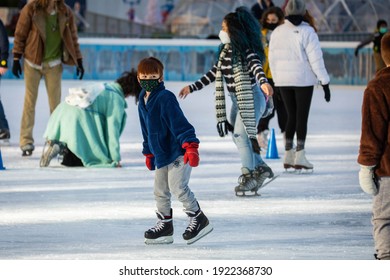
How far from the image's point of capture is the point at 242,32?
9930 mm

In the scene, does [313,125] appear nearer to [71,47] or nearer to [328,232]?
[71,47]

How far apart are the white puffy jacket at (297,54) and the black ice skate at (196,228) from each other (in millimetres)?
4056

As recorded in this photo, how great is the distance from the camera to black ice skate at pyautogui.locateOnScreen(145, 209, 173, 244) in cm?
768

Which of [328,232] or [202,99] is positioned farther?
[202,99]

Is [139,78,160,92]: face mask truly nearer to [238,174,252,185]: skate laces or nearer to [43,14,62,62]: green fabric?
[238,174,252,185]: skate laces

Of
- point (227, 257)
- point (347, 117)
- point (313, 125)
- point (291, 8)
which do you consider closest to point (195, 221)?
point (227, 257)

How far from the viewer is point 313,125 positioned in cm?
1808

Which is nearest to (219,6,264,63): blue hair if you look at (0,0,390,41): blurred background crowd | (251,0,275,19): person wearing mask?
→ (251,0,275,19): person wearing mask

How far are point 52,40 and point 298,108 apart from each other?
2.78 meters

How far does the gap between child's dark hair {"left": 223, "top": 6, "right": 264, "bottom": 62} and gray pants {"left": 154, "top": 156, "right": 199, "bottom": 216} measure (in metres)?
2.40

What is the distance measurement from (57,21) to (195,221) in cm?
600

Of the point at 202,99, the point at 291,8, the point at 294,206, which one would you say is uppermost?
the point at 291,8

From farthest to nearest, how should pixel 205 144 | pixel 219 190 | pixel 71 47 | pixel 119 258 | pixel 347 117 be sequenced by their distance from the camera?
pixel 347 117 → pixel 205 144 → pixel 71 47 → pixel 219 190 → pixel 119 258

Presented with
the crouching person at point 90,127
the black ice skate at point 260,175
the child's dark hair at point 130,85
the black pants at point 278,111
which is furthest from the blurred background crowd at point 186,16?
the black ice skate at point 260,175
